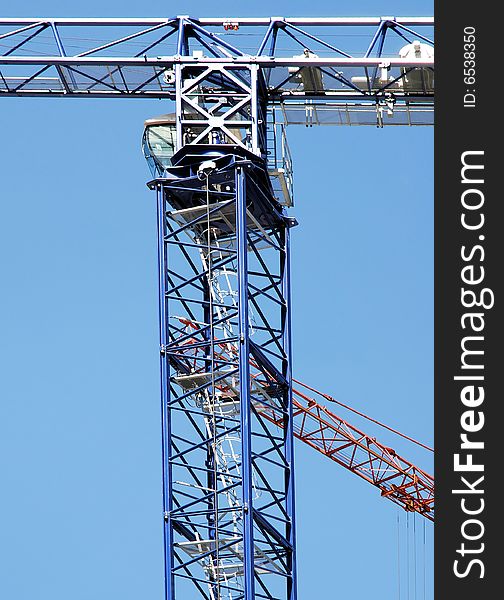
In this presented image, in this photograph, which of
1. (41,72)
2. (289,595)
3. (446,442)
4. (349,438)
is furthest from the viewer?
(349,438)

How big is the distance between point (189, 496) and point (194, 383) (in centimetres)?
442

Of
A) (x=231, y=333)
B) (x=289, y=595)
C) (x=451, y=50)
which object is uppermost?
(x=451, y=50)

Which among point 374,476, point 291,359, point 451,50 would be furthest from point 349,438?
point 451,50

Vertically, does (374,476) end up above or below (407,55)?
below

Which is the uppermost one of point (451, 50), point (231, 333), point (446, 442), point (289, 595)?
point (451, 50)

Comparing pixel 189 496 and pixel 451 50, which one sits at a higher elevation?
pixel 451 50

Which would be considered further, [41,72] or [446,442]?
[41,72]

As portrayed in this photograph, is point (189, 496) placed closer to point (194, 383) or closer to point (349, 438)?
point (194, 383)

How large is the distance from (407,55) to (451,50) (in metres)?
12.6

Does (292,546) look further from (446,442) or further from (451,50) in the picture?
(451,50)

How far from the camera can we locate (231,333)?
6106 cm

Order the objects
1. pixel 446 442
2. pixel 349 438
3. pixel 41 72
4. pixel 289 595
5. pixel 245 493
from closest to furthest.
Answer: pixel 446 442 < pixel 245 493 < pixel 289 595 < pixel 41 72 < pixel 349 438

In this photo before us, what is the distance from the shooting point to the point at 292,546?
6066 cm

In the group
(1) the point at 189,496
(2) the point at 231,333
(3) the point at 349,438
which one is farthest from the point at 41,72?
(3) the point at 349,438
